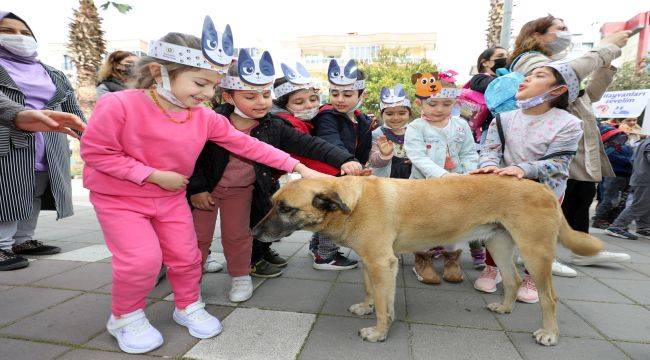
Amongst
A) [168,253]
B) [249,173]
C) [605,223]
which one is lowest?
[605,223]

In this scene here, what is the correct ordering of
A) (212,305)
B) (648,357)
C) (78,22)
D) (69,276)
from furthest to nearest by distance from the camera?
(78,22)
(69,276)
(212,305)
(648,357)

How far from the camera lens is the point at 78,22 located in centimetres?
1349

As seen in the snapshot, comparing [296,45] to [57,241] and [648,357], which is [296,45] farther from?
[648,357]

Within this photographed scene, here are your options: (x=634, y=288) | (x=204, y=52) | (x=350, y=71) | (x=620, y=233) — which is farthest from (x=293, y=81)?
(x=620, y=233)

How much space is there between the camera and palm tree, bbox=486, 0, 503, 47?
41.2 feet

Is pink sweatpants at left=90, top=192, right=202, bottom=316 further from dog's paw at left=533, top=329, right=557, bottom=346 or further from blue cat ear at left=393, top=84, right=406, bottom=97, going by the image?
blue cat ear at left=393, top=84, right=406, bottom=97

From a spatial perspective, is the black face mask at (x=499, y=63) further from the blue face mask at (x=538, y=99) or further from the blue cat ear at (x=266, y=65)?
the blue cat ear at (x=266, y=65)

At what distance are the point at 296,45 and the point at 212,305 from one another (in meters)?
56.8

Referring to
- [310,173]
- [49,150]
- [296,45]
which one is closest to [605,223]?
[310,173]

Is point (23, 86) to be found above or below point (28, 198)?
above

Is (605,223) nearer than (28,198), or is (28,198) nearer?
(28,198)

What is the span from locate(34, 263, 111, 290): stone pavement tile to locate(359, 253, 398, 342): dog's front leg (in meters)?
3.00

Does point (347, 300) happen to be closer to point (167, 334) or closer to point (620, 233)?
point (167, 334)

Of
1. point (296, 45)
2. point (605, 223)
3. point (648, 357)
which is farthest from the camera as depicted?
point (296, 45)
